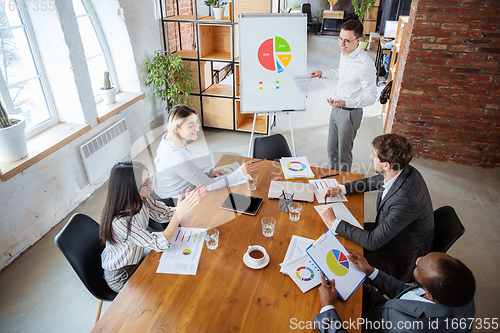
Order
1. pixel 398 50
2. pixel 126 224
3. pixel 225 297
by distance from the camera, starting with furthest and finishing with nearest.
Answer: pixel 398 50 < pixel 126 224 < pixel 225 297

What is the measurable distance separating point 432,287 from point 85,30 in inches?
160

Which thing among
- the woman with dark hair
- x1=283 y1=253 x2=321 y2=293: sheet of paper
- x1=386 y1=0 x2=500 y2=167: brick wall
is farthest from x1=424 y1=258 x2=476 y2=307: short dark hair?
x1=386 y1=0 x2=500 y2=167: brick wall

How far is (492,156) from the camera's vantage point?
4.00 meters

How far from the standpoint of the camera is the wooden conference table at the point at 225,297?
140cm

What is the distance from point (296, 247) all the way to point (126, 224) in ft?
3.02

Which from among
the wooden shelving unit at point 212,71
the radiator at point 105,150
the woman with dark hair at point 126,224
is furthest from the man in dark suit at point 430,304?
the wooden shelving unit at point 212,71

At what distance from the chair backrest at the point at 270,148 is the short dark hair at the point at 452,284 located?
5.96 ft

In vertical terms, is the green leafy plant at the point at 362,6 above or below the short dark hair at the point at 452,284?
above

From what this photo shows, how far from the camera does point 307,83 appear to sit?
11.4 feet

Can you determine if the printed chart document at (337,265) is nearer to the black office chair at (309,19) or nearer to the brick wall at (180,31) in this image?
the brick wall at (180,31)

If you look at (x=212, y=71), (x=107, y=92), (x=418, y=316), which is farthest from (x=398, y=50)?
(x=418, y=316)

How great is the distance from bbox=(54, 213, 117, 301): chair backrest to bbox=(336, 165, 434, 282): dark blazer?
142 cm

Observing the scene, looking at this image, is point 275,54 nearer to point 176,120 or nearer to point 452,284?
point 176,120

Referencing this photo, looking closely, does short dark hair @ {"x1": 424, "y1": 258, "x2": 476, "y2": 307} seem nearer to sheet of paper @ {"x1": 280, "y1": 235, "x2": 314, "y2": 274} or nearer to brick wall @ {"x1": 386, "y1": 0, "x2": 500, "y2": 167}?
sheet of paper @ {"x1": 280, "y1": 235, "x2": 314, "y2": 274}
